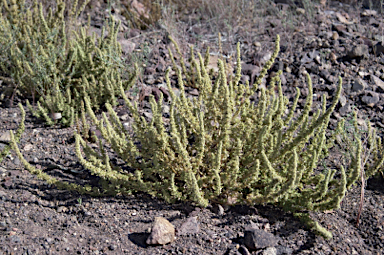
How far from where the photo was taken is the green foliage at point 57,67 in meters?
3.33

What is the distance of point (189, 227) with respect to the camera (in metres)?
2.29

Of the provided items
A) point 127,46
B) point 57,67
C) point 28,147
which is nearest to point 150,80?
point 127,46

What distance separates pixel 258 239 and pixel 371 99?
2.18 m

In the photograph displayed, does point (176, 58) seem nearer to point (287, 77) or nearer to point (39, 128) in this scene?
point (287, 77)

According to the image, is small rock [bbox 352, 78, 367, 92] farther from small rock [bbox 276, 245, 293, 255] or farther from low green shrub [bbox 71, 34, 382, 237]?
small rock [bbox 276, 245, 293, 255]

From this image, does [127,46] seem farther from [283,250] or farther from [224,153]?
[283,250]

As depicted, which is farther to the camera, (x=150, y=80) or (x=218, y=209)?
(x=150, y=80)

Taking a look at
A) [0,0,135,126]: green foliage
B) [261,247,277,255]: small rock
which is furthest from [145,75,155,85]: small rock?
[261,247,277,255]: small rock

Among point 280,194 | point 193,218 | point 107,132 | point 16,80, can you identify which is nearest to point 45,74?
point 16,80

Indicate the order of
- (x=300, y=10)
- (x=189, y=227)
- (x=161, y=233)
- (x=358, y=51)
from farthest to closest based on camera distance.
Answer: (x=300, y=10) → (x=358, y=51) → (x=189, y=227) → (x=161, y=233)

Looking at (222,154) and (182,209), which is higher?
(222,154)

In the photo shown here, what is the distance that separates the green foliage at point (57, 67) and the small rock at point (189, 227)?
56.5 inches

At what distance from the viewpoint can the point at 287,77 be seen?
4078 millimetres

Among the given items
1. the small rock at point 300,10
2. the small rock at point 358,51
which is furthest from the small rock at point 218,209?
the small rock at point 300,10
